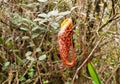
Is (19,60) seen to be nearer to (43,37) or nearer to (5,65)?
(5,65)

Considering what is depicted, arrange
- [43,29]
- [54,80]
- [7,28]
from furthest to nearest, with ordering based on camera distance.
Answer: [54,80] < [7,28] < [43,29]

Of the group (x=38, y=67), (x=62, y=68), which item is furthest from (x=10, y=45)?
(x=62, y=68)

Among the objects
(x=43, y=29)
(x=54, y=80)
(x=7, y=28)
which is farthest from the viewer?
(x=54, y=80)

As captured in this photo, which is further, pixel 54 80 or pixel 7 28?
pixel 54 80

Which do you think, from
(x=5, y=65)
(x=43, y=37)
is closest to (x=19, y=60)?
(x=5, y=65)

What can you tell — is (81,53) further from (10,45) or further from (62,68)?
(10,45)

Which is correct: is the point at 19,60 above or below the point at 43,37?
below

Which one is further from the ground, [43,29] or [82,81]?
[43,29]

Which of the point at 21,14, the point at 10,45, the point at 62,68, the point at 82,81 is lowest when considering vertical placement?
the point at 82,81
